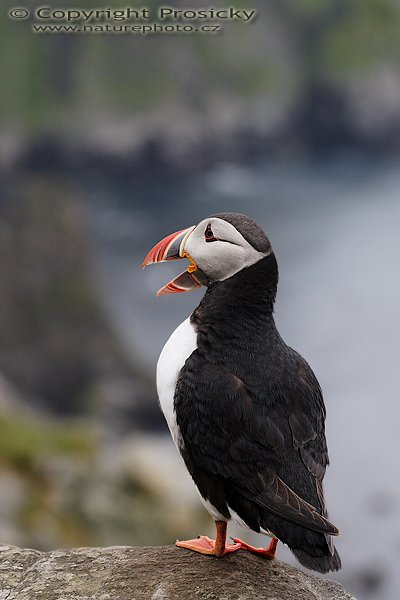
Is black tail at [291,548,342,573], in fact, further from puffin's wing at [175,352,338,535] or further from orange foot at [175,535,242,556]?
orange foot at [175,535,242,556]

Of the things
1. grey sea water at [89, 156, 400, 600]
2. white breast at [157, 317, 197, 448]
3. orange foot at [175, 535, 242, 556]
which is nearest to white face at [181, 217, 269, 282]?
white breast at [157, 317, 197, 448]

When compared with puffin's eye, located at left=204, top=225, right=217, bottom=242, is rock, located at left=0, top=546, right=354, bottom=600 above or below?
below

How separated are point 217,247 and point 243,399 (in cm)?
65

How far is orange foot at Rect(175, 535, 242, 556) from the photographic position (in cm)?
411

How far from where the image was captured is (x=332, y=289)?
19016 millimetres

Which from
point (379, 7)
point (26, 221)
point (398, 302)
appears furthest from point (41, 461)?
point (379, 7)

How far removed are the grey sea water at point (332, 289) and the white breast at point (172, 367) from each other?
Answer: 9.02 metres

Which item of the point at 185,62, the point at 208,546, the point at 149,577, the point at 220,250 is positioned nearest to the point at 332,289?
→ the point at 185,62

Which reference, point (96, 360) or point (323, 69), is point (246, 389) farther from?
point (323, 69)

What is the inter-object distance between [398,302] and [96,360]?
23.8 feet

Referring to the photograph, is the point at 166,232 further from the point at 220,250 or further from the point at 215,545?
the point at 220,250

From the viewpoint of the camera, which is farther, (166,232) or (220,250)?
(166,232)

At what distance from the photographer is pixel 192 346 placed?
151 inches

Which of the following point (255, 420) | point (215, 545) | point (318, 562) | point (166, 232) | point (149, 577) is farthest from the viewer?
point (166, 232)
